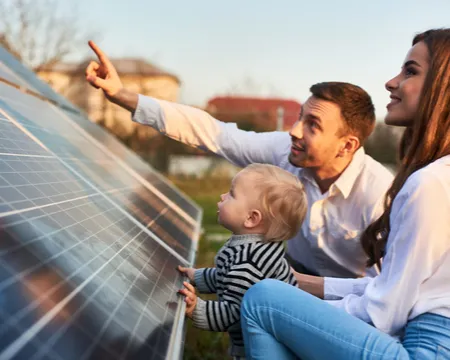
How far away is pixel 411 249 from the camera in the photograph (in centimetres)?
205

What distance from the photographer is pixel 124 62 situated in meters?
22.4

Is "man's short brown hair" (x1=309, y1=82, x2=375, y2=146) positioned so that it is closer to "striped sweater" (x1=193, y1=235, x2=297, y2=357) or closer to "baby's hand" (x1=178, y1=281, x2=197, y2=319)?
"striped sweater" (x1=193, y1=235, x2=297, y2=357)

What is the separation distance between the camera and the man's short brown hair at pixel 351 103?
Answer: 3715 millimetres

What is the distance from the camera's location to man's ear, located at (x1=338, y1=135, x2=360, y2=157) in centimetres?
374

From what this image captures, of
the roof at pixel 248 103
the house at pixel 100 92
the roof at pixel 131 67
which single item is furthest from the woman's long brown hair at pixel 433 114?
the roof at pixel 248 103

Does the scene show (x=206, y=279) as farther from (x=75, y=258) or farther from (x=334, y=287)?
(x=75, y=258)

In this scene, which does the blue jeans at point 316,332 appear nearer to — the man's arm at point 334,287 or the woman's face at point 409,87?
the man's arm at point 334,287

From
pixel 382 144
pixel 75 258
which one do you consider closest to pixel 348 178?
pixel 75 258

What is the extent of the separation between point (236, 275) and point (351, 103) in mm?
1741

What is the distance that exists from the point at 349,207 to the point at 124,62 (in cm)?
1978

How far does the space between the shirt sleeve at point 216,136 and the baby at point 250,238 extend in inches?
54.7

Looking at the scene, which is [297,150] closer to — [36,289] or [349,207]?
[349,207]

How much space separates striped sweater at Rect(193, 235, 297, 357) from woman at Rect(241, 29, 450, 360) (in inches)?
8.4

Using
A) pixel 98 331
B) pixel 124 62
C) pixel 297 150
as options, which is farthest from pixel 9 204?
pixel 124 62
